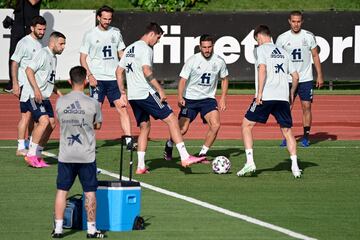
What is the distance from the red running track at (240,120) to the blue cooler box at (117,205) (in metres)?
10.8

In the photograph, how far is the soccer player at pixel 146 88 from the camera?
18.8 m

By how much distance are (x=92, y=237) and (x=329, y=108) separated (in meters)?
18.9

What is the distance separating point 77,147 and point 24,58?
7.24m

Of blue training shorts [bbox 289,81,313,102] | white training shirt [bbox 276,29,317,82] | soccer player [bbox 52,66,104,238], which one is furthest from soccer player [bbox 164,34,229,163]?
soccer player [bbox 52,66,104,238]

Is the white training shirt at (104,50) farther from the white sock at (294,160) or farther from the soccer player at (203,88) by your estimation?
the white sock at (294,160)

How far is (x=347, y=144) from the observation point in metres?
23.7

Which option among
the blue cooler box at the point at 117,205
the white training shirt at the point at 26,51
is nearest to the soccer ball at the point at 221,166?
the white training shirt at the point at 26,51

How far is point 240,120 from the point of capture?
28.8 metres

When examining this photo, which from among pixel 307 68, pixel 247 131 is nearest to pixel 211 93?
pixel 247 131

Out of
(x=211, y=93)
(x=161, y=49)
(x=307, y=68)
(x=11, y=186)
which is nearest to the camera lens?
(x=11, y=186)

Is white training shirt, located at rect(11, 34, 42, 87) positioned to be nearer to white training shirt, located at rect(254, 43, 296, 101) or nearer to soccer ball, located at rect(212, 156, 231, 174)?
soccer ball, located at rect(212, 156, 231, 174)

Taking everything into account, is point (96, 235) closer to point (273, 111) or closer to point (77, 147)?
point (77, 147)

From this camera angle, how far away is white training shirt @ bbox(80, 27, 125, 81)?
2236 cm

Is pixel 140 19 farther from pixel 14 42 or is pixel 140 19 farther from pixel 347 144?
pixel 347 144
